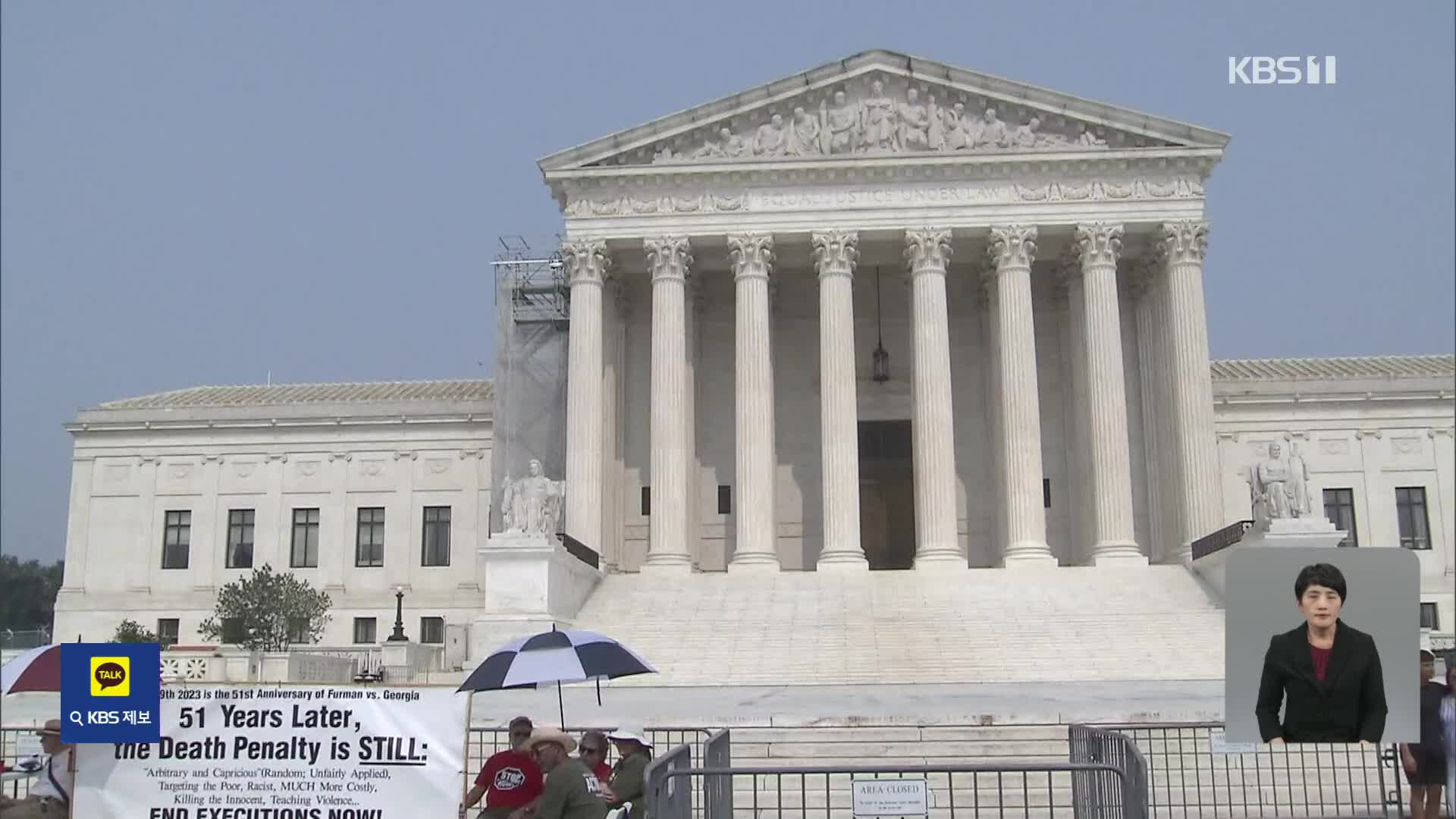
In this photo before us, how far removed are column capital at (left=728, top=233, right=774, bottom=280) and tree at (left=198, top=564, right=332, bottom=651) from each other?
1647cm

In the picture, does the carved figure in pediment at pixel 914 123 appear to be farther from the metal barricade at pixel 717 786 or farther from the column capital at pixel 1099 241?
the metal barricade at pixel 717 786

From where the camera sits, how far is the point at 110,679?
12641 mm

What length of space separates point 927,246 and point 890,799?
102 ft

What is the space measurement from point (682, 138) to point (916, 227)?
7.28 m

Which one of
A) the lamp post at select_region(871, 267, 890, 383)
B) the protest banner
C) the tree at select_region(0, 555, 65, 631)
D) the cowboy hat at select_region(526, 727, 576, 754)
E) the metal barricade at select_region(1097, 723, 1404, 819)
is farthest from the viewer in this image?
the tree at select_region(0, 555, 65, 631)

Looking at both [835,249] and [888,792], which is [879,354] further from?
[888,792]

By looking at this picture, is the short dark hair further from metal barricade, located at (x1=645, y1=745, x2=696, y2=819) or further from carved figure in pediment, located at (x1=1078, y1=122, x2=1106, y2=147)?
carved figure in pediment, located at (x1=1078, y1=122, x2=1106, y2=147)

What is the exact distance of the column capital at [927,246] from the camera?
41219mm

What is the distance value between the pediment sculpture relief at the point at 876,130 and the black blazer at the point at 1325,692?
34.6 m

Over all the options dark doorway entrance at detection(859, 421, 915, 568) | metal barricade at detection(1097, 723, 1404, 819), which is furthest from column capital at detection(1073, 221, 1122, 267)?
metal barricade at detection(1097, 723, 1404, 819)

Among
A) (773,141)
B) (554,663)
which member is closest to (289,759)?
(554,663)

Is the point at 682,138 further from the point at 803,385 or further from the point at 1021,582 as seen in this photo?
the point at 1021,582

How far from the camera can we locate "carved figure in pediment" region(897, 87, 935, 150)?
137 feet

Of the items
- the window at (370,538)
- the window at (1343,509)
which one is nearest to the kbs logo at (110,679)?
the window at (370,538)
